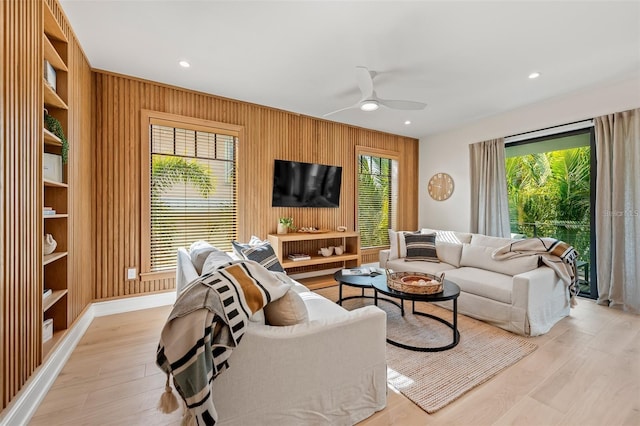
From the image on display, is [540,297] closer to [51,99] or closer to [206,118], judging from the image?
[206,118]

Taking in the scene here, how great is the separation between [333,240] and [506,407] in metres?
3.33

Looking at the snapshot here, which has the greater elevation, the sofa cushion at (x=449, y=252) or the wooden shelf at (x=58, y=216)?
the wooden shelf at (x=58, y=216)

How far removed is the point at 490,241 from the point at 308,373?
133 inches

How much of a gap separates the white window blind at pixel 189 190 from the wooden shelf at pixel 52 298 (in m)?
1.11

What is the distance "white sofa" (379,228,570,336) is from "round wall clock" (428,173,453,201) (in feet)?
4.70

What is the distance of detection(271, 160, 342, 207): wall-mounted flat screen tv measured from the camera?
425cm

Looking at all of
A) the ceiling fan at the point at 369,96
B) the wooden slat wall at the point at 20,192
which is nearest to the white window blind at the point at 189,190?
the wooden slat wall at the point at 20,192

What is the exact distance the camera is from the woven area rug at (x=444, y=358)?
187 cm

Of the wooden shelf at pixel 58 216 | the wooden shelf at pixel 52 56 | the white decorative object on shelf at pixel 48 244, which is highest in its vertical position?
the wooden shelf at pixel 52 56

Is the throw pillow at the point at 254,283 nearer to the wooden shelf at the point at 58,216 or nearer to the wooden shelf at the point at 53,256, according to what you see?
the wooden shelf at the point at 53,256

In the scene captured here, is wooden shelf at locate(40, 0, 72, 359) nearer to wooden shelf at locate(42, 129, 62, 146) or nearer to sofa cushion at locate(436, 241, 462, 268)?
wooden shelf at locate(42, 129, 62, 146)

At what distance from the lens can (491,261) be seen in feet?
11.6

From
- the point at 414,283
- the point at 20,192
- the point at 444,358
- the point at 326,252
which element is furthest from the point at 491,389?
the point at 20,192

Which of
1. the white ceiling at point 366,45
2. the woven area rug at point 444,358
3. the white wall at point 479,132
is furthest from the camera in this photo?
the white wall at point 479,132
